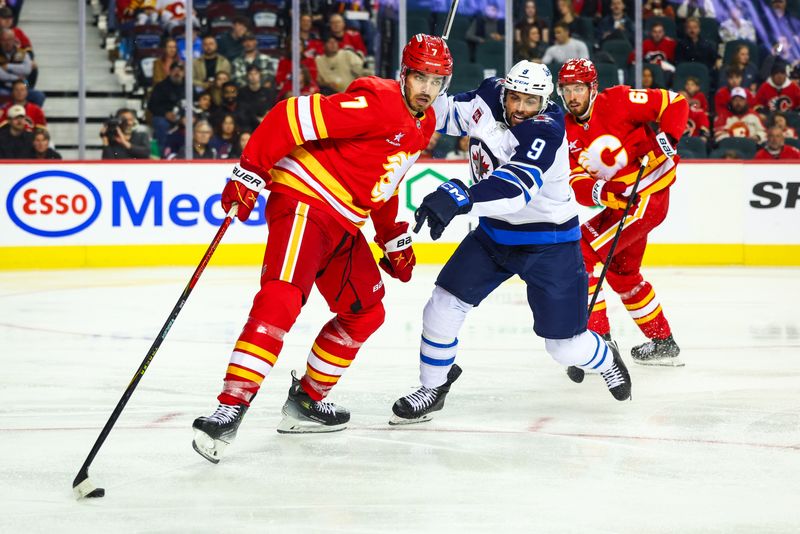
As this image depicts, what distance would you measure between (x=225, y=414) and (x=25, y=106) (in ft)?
22.7

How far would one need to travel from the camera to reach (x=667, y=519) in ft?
9.64

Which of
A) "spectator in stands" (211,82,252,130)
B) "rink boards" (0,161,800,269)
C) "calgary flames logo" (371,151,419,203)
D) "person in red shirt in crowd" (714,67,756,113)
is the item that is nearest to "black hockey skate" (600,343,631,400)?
"calgary flames logo" (371,151,419,203)

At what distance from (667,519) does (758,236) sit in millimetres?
7163

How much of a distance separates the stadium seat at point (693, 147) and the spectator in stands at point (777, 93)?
1.92 feet

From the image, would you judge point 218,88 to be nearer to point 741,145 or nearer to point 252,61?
point 252,61

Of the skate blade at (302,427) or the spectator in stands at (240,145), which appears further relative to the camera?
the spectator in stands at (240,145)

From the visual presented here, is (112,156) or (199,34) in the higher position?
(199,34)

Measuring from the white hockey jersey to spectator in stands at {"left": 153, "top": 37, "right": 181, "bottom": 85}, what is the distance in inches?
244

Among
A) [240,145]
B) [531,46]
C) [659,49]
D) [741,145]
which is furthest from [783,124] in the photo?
[240,145]

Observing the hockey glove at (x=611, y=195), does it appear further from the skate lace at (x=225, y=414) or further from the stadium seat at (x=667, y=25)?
the stadium seat at (x=667, y=25)

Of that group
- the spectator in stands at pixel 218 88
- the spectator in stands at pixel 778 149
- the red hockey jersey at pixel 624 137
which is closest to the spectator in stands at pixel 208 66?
the spectator in stands at pixel 218 88

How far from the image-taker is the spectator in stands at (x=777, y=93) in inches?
404

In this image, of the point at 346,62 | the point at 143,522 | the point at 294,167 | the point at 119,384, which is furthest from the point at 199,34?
the point at 143,522

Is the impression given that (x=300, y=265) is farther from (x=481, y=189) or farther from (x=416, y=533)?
(x=416, y=533)
